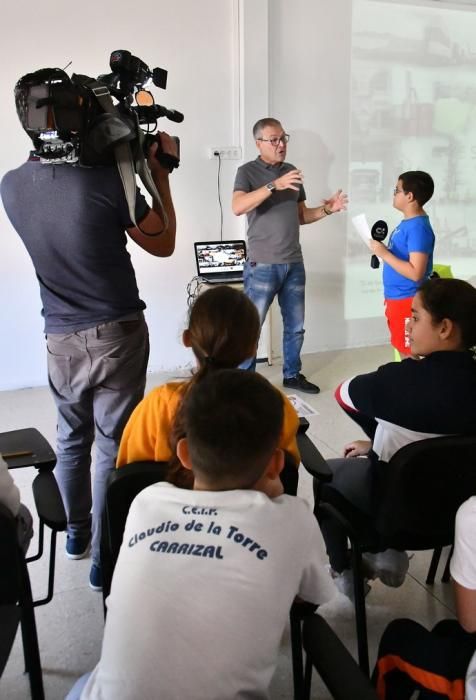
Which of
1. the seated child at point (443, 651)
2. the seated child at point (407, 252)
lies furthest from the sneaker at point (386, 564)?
the seated child at point (407, 252)

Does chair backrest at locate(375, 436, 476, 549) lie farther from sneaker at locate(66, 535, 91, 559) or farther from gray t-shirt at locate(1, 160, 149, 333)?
sneaker at locate(66, 535, 91, 559)

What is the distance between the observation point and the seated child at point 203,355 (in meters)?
1.25

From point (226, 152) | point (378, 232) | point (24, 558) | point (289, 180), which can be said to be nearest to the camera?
point (24, 558)

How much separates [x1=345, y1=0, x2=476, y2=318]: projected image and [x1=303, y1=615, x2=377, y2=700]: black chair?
358 cm

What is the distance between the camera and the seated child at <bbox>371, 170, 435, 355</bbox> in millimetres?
2676

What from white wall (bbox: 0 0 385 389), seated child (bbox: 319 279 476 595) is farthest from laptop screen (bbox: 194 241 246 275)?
seated child (bbox: 319 279 476 595)

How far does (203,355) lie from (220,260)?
8.21ft

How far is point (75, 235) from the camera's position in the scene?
154cm

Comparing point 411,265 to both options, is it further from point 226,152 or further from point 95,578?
point 95,578

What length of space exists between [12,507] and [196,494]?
508mm

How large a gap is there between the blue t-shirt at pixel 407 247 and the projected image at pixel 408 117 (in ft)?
4.73

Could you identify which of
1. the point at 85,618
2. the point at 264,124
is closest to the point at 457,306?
the point at 85,618

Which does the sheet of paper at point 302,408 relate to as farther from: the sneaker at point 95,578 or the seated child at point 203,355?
the seated child at point 203,355

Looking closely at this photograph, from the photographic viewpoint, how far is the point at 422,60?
161 inches
